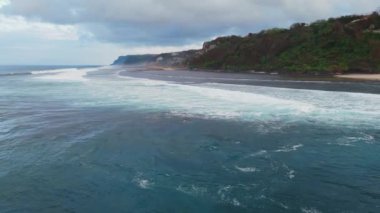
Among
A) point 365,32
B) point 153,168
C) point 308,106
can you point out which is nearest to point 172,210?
point 153,168

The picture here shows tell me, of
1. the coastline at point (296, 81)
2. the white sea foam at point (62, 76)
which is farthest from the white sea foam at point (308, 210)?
the white sea foam at point (62, 76)

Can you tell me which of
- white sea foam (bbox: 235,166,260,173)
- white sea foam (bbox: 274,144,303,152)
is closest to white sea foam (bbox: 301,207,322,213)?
white sea foam (bbox: 235,166,260,173)

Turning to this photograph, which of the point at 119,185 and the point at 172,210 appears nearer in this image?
the point at 172,210

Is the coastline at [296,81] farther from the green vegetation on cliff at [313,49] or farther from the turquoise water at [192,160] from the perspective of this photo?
the turquoise water at [192,160]

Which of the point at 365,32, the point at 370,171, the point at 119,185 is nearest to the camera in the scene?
the point at 119,185

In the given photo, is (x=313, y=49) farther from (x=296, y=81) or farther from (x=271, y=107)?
(x=271, y=107)

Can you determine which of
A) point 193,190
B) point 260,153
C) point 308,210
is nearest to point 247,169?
point 260,153

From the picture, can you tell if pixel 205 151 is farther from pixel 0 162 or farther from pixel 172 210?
pixel 0 162
